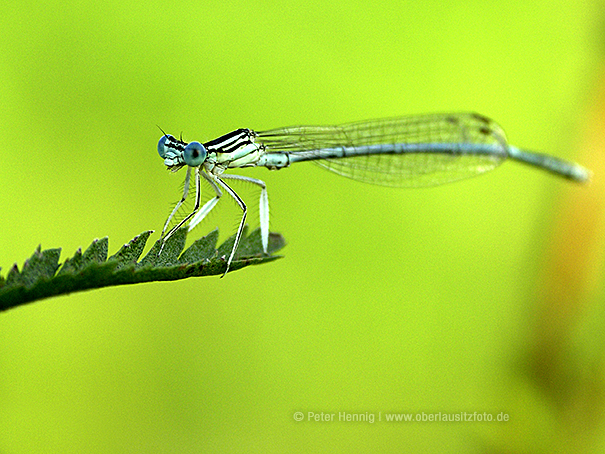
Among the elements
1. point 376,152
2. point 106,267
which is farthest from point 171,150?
point 106,267

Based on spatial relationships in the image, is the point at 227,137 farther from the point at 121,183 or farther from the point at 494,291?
the point at 494,291

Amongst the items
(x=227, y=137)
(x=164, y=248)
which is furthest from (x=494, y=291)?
(x=164, y=248)

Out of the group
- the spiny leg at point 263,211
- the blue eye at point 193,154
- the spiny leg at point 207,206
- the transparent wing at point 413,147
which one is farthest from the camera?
the transparent wing at point 413,147

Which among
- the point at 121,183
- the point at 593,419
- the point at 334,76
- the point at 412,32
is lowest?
the point at 593,419

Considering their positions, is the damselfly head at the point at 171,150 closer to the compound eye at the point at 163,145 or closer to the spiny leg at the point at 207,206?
the compound eye at the point at 163,145

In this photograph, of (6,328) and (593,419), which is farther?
(6,328)

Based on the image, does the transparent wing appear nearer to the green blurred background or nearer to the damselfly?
the damselfly

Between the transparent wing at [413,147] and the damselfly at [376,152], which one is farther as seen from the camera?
the transparent wing at [413,147]

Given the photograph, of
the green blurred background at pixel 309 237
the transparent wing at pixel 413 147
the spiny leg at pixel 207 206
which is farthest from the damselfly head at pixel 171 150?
the green blurred background at pixel 309 237
